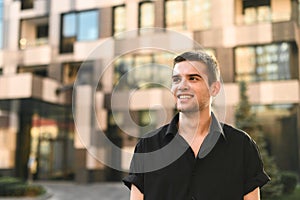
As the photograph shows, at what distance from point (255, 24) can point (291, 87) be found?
3.62 meters

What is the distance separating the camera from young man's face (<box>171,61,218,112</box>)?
6.44 ft

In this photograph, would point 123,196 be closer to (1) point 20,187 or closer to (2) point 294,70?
(1) point 20,187

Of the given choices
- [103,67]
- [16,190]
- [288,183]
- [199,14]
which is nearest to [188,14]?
[199,14]

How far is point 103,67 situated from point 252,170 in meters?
21.0

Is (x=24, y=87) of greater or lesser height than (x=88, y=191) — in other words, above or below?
above

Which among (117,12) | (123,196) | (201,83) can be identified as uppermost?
(117,12)

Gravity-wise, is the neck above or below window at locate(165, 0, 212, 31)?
below

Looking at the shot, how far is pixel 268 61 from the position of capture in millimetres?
20391

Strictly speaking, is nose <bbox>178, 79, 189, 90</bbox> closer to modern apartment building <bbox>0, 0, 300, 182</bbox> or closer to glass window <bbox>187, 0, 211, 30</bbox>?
modern apartment building <bbox>0, 0, 300, 182</bbox>

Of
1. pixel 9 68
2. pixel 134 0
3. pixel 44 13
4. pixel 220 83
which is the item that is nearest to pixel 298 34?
pixel 134 0

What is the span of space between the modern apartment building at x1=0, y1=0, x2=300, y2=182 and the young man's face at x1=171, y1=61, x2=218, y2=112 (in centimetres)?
1524

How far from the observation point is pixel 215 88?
205 centimetres

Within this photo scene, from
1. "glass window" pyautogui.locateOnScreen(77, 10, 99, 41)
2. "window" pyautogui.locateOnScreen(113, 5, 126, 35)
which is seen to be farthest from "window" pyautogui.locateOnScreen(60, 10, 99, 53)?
"window" pyautogui.locateOnScreen(113, 5, 126, 35)

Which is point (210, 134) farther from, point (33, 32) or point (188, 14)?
point (33, 32)
